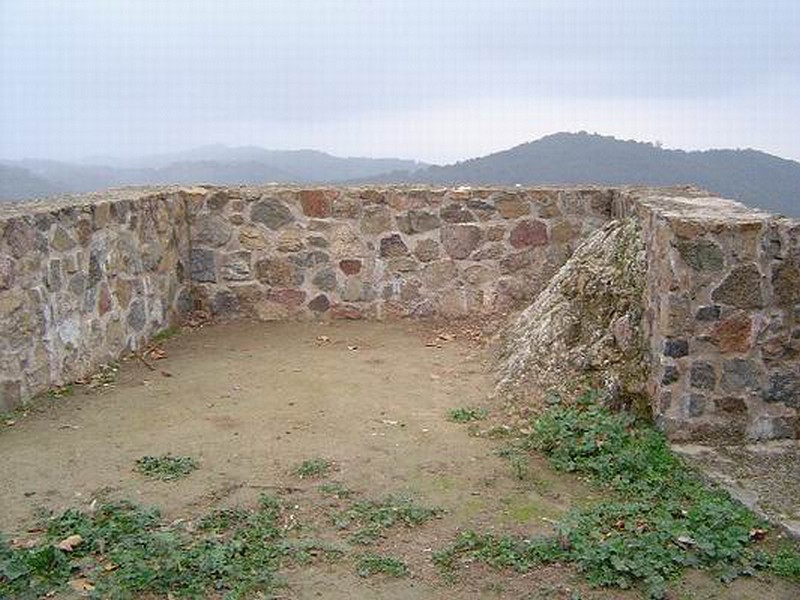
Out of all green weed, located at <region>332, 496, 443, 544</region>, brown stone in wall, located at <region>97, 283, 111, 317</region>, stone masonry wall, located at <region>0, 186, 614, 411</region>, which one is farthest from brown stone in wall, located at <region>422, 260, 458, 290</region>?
green weed, located at <region>332, 496, 443, 544</region>

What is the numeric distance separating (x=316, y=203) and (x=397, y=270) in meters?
0.85

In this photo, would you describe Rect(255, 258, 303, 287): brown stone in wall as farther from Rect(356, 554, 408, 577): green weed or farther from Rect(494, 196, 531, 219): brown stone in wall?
Rect(356, 554, 408, 577): green weed

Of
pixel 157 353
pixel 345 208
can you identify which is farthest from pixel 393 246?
pixel 157 353

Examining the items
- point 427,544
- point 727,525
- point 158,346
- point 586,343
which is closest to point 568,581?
point 427,544

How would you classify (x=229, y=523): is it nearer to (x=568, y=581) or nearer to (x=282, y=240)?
(x=568, y=581)

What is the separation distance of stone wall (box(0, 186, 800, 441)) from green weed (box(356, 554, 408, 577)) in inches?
65.9

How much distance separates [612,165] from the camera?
13625 millimetres

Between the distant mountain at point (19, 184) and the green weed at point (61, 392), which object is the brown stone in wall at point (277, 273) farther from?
the distant mountain at point (19, 184)

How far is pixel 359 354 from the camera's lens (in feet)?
19.7

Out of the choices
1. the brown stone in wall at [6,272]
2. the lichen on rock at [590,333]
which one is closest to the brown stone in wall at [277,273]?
the lichen on rock at [590,333]

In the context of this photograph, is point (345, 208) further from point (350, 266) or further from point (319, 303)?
point (319, 303)

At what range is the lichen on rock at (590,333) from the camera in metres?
4.51

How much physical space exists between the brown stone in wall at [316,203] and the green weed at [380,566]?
4.07m

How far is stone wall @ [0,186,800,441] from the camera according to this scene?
3.98 metres
